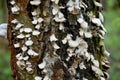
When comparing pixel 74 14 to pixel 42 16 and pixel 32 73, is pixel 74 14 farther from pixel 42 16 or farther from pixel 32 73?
pixel 32 73

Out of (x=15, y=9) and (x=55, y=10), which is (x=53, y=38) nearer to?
(x=55, y=10)

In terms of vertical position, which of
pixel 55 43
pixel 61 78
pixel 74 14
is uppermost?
pixel 74 14

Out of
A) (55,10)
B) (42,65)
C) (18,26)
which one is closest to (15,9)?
(18,26)

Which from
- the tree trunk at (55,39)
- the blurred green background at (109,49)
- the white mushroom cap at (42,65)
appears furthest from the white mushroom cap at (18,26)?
the blurred green background at (109,49)

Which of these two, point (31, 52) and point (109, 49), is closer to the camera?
point (31, 52)

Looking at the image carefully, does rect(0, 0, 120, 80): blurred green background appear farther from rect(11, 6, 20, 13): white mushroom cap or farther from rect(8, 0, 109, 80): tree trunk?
rect(11, 6, 20, 13): white mushroom cap

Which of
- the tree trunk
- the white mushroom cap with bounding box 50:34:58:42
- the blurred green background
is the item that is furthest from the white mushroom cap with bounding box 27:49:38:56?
the blurred green background

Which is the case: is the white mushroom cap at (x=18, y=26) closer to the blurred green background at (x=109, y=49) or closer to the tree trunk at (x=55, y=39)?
the tree trunk at (x=55, y=39)

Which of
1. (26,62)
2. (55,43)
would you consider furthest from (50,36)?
(26,62)
